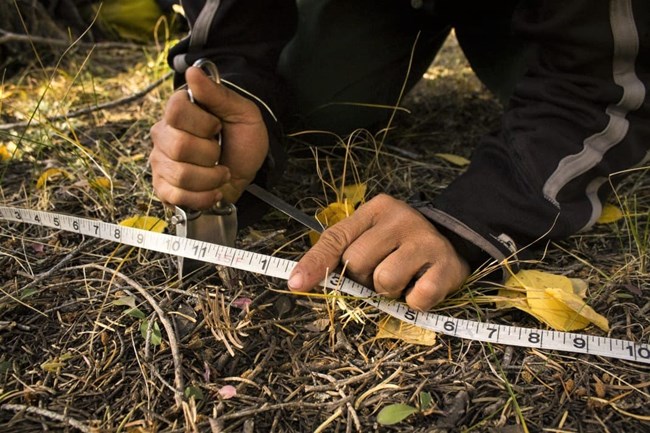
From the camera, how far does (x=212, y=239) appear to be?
4.77 ft

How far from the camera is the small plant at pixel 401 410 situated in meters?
1.07

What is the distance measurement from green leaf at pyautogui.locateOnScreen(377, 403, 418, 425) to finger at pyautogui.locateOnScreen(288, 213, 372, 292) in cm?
31

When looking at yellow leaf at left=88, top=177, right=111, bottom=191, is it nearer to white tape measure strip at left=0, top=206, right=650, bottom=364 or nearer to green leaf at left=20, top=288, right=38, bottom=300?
white tape measure strip at left=0, top=206, right=650, bottom=364

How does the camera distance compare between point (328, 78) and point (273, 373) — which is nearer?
point (273, 373)

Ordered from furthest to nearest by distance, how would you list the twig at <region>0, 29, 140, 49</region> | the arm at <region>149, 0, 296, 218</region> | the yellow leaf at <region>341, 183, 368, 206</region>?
the twig at <region>0, 29, 140, 49</region> → the yellow leaf at <region>341, 183, 368, 206</region> → the arm at <region>149, 0, 296, 218</region>

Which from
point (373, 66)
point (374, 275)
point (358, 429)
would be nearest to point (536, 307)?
point (374, 275)

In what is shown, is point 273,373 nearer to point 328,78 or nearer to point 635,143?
point 635,143

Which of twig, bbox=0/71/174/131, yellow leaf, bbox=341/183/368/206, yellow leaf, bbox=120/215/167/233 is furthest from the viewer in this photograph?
twig, bbox=0/71/174/131

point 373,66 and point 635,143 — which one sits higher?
point 635,143

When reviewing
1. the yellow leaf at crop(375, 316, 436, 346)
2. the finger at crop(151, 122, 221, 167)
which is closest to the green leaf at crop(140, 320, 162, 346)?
the finger at crop(151, 122, 221, 167)

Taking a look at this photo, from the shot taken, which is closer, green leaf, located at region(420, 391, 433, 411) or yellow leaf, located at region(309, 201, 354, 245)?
green leaf, located at region(420, 391, 433, 411)

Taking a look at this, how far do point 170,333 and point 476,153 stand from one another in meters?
0.93

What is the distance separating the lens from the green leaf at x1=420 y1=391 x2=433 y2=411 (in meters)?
1.11

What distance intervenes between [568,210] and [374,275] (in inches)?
21.4
